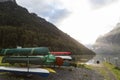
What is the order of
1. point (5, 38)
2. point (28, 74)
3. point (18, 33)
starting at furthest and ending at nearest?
1. point (18, 33)
2. point (5, 38)
3. point (28, 74)

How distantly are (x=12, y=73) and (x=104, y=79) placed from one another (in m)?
11.4

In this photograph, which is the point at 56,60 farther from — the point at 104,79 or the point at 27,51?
the point at 104,79

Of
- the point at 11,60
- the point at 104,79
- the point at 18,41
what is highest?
the point at 18,41

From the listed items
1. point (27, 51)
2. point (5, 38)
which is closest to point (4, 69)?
point (27, 51)

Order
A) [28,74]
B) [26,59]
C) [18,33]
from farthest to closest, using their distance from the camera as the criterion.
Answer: [18,33] → [26,59] → [28,74]

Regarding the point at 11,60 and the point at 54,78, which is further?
the point at 11,60

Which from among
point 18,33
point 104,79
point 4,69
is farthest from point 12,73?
point 18,33

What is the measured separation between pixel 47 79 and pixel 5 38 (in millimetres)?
140225

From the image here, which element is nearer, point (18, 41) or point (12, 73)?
point (12, 73)

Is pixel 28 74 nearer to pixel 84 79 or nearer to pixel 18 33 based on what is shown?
pixel 84 79

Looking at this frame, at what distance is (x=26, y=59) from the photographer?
2766cm

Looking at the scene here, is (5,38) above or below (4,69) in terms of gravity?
above

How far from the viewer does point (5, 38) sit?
161125mm

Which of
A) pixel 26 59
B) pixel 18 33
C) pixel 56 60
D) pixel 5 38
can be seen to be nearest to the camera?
pixel 26 59
